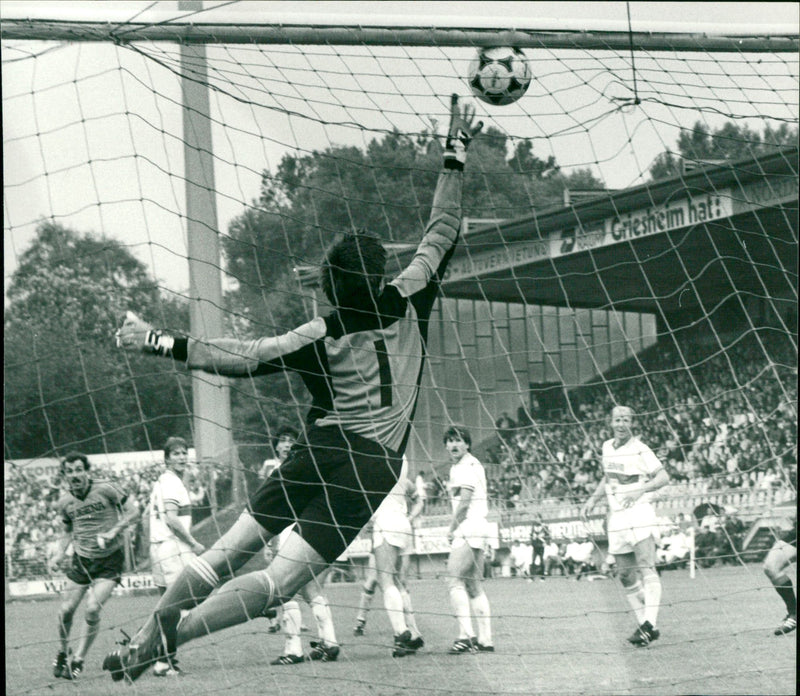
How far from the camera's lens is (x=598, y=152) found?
17.2 feet

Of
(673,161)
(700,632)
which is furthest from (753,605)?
(673,161)

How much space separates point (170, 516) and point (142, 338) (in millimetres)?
3600

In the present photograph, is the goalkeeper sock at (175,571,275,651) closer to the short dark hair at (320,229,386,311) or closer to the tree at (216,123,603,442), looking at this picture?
the short dark hair at (320,229,386,311)

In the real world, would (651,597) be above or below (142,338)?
below

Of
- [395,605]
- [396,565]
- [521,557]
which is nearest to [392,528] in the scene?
[396,565]

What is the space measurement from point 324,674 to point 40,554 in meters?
8.98

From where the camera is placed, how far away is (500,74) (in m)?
4.78

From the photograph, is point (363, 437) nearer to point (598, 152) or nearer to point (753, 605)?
point (598, 152)

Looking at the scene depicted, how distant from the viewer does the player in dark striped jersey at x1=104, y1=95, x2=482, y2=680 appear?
156 inches

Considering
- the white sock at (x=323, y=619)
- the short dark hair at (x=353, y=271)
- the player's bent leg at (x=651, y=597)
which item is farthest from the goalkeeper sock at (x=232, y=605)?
the player's bent leg at (x=651, y=597)

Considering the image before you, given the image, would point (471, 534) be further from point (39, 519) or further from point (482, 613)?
point (39, 519)

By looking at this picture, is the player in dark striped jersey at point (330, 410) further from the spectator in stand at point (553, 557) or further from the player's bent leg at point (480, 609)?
the spectator in stand at point (553, 557)

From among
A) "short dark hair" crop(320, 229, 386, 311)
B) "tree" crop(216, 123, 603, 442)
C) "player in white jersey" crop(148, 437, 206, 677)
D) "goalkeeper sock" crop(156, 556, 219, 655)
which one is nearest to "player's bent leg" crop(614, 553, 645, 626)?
"player in white jersey" crop(148, 437, 206, 677)

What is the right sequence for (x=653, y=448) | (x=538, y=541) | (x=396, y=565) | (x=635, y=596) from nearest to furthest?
(x=635, y=596) → (x=396, y=565) → (x=538, y=541) → (x=653, y=448)
